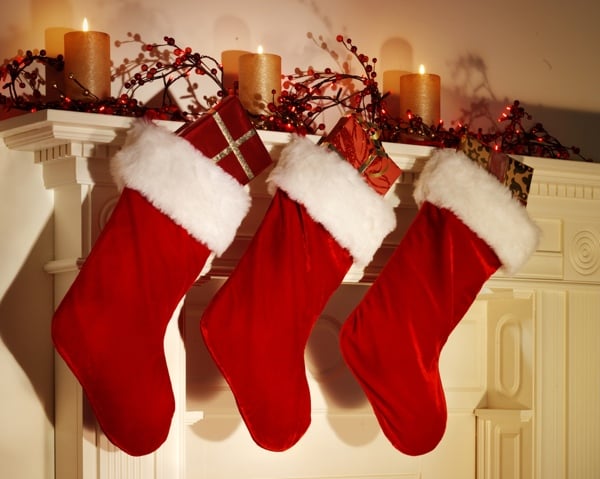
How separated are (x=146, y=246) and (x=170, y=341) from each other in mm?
235

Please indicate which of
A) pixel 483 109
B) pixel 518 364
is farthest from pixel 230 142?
pixel 518 364

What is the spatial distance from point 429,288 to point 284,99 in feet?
1.69

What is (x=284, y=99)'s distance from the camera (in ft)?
7.18

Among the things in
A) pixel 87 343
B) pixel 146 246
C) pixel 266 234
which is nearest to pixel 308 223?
pixel 266 234

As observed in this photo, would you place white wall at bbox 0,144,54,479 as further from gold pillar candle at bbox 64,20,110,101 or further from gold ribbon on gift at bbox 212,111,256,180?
gold ribbon on gift at bbox 212,111,256,180

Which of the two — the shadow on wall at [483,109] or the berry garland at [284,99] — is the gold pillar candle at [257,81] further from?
the shadow on wall at [483,109]

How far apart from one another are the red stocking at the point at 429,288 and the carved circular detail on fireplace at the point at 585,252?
37cm

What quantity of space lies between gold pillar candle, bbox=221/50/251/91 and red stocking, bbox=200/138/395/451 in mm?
347

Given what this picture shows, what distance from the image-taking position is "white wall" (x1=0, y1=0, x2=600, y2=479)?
2051mm

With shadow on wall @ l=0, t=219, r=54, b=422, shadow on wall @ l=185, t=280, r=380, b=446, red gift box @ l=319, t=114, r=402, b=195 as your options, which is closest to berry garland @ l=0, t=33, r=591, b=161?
red gift box @ l=319, t=114, r=402, b=195

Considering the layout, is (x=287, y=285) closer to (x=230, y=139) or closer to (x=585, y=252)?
(x=230, y=139)

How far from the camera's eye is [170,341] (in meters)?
2.03

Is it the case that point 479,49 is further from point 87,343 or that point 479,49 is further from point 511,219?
point 87,343

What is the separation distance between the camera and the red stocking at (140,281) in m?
1.86
